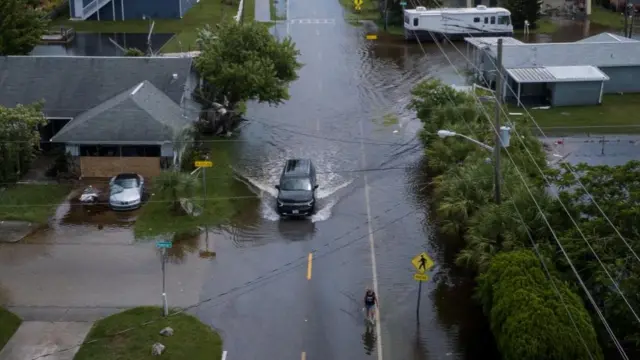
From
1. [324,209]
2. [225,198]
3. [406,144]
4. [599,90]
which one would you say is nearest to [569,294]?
[324,209]

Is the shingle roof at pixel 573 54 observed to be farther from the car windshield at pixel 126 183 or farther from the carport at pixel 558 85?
the car windshield at pixel 126 183

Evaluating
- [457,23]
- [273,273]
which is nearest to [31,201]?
[273,273]

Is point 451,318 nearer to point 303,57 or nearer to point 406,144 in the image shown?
point 406,144

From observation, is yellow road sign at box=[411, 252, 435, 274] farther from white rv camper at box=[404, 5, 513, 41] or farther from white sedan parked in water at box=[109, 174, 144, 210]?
white rv camper at box=[404, 5, 513, 41]

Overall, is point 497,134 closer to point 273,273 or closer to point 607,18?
point 273,273

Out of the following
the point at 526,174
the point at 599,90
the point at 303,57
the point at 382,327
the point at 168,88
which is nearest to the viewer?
the point at 382,327

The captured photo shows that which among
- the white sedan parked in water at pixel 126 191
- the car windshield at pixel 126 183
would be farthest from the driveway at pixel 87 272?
the car windshield at pixel 126 183

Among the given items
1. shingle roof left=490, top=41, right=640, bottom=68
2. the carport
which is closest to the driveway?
the carport
